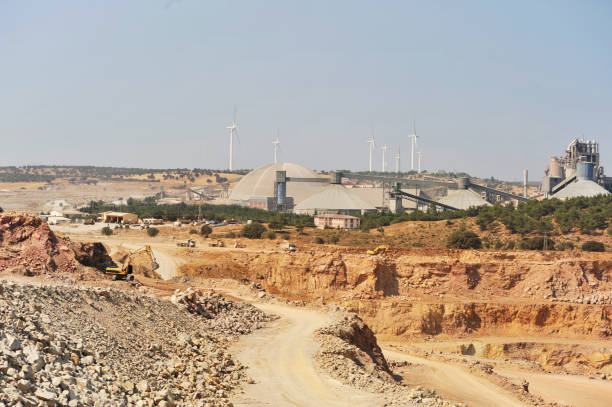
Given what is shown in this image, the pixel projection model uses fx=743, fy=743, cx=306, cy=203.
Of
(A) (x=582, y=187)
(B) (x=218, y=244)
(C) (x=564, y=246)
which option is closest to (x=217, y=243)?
(B) (x=218, y=244)

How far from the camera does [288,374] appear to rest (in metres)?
22.6

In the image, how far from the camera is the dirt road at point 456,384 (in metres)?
32.8

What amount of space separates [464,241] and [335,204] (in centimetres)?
6110

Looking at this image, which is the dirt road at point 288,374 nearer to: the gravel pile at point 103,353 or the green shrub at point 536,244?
the gravel pile at point 103,353

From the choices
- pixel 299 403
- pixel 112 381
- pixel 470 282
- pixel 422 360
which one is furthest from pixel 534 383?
pixel 112 381

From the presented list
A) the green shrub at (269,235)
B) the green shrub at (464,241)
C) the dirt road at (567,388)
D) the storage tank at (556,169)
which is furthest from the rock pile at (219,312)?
the storage tank at (556,169)

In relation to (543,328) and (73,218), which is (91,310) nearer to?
(543,328)

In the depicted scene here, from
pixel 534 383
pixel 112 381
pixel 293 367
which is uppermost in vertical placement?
pixel 112 381

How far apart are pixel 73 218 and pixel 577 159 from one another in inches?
3544

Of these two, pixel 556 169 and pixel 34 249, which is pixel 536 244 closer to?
pixel 34 249

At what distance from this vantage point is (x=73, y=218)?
109 metres

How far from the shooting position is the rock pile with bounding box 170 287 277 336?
1131 inches

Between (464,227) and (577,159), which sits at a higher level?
(577,159)

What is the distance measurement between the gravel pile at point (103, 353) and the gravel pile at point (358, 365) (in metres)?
3.46
